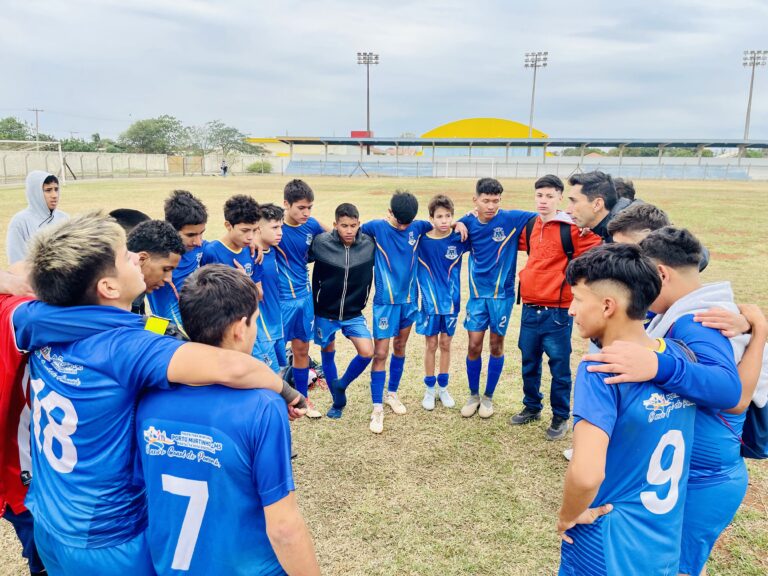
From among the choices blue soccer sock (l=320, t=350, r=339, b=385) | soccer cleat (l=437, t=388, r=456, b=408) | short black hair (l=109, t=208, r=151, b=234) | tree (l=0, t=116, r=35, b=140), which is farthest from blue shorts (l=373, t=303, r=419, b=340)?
tree (l=0, t=116, r=35, b=140)

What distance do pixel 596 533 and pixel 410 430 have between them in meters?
2.97

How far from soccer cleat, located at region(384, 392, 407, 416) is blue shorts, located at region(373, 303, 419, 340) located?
0.67m

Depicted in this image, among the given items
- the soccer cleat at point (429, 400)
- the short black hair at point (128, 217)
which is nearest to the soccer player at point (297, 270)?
the soccer cleat at point (429, 400)

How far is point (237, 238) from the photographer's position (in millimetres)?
4281

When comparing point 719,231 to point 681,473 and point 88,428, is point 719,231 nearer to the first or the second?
point 681,473

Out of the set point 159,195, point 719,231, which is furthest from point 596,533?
point 159,195

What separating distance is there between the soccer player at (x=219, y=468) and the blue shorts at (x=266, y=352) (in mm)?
2630

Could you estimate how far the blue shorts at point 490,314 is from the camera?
Answer: 5.10 metres

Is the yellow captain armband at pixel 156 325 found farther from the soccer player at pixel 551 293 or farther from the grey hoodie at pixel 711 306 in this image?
the soccer player at pixel 551 293

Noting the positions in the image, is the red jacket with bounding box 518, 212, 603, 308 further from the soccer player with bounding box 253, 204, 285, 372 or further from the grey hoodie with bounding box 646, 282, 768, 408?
the soccer player with bounding box 253, 204, 285, 372

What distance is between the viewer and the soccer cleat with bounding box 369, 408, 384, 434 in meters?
4.77

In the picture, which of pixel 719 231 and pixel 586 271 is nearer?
→ pixel 586 271

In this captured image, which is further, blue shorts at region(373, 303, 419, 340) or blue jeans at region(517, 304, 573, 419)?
blue shorts at region(373, 303, 419, 340)

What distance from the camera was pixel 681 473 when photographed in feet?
6.66
